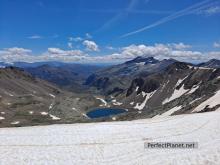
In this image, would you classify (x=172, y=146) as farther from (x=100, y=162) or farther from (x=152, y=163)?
(x=100, y=162)

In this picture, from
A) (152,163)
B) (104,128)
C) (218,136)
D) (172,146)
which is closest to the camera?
(152,163)

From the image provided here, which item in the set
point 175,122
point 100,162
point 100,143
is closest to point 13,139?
point 100,143

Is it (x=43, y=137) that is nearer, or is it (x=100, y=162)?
(x=100, y=162)

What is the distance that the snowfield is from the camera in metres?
28.8

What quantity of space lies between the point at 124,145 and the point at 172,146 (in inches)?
204

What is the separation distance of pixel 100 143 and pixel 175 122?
1476 centimetres

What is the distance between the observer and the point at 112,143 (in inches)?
1335

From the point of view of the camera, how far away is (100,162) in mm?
28516

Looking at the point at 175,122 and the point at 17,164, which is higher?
the point at 175,122

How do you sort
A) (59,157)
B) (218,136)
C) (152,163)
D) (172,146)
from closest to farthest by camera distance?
1. (152,163)
2. (59,157)
3. (172,146)
4. (218,136)

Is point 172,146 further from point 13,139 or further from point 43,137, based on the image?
point 13,139

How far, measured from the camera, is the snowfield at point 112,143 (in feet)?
94.5

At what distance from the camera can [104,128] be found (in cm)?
4150

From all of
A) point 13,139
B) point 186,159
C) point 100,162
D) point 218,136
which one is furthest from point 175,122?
point 13,139
